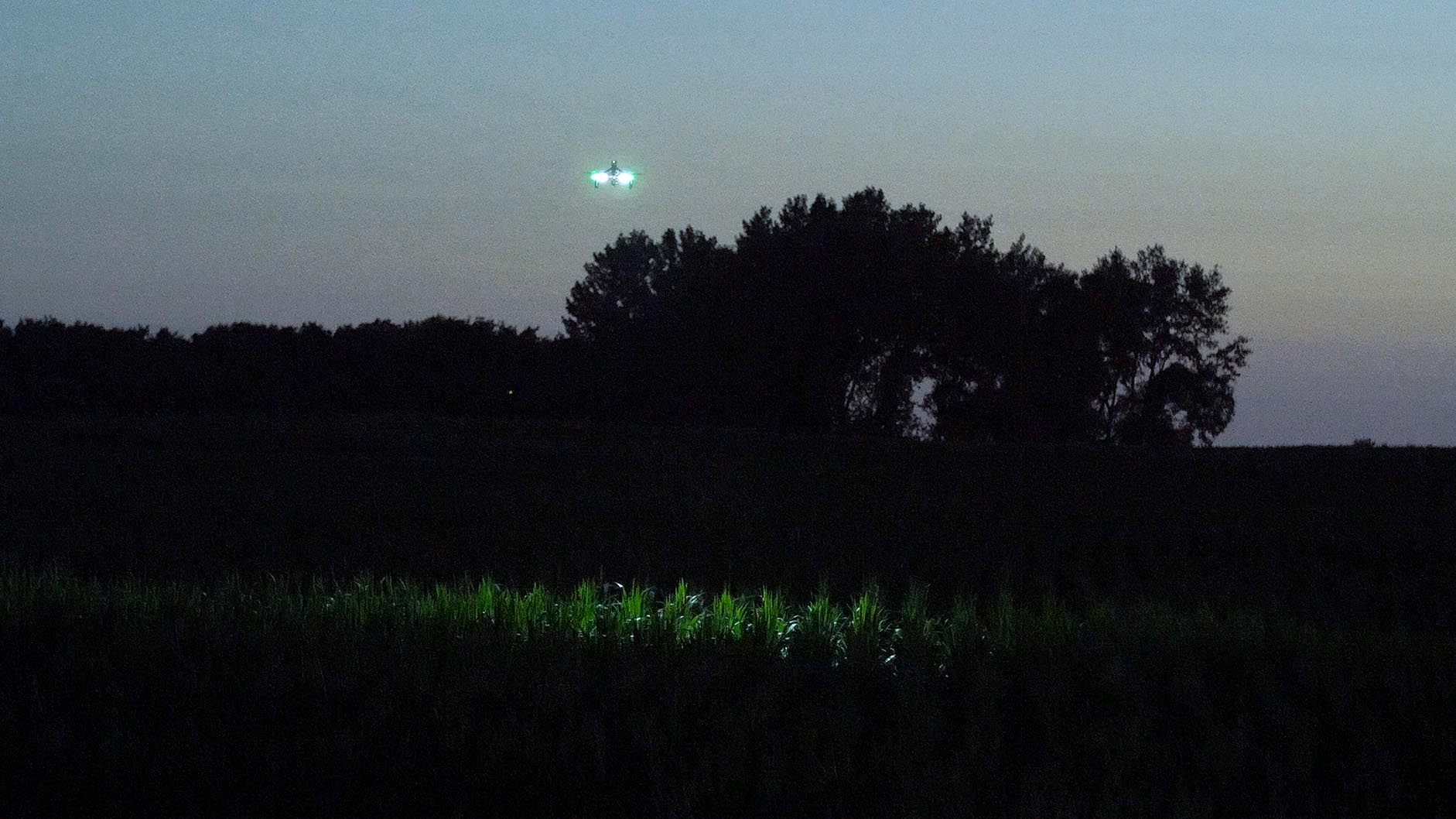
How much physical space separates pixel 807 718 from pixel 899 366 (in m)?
34.5

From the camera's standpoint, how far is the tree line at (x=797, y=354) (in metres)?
34.3

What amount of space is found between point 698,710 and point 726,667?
23.4 inches

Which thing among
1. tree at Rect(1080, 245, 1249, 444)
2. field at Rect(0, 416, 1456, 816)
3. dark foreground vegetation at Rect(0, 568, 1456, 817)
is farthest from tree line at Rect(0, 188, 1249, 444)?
dark foreground vegetation at Rect(0, 568, 1456, 817)

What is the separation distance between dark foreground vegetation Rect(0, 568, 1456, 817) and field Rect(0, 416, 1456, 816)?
0.07ft

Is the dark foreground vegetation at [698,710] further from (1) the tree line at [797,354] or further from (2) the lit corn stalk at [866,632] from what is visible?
(1) the tree line at [797,354]

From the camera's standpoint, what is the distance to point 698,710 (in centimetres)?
609

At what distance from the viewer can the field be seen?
529cm

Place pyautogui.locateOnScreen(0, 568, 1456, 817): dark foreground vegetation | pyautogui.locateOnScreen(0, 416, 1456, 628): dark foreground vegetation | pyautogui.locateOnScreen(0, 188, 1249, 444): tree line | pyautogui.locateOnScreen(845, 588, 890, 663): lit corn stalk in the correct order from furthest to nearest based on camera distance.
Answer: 1. pyautogui.locateOnScreen(0, 188, 1249, 444): tree line
2. pyautogui.locateOnScreen(0, 416, 1456, 628): dark foreground vegetation
3. pyautogui.locateOnScreen(845, 588, 890, 663): lit corn stalk
4. pyautogui.locateOnScreen(0, 568, 1456, 817): dark foreground vegetation

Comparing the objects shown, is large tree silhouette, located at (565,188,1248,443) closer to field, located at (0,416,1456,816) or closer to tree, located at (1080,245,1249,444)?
tree, located at (1080,245,1249,444)

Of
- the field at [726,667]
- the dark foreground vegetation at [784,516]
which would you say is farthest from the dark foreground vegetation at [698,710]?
the dark foreground vegetation at [784,516]

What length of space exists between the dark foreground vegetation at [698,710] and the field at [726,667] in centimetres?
2

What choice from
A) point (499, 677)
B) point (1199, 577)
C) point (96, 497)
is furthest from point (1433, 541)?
point (96, 497)

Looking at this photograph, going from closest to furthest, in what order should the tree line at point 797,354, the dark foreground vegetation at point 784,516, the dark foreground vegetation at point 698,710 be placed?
the dark foreground vegetation at point 698,710 → the dark foreground vegetation at point 784,516 → the tree line at point 797,354

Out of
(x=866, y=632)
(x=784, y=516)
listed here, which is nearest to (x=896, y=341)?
(x=784, y=516)
